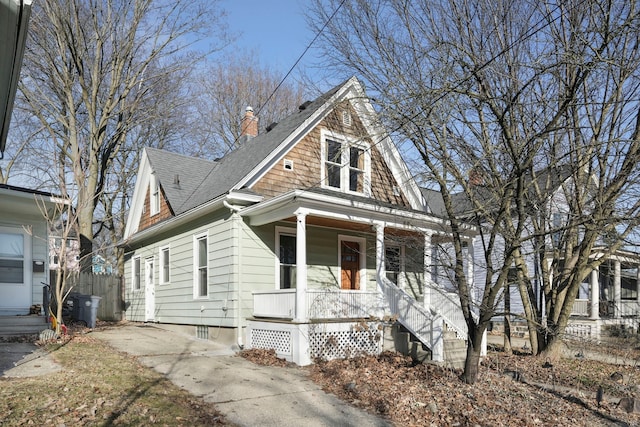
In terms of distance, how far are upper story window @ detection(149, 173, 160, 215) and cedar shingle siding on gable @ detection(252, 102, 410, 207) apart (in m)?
5.13

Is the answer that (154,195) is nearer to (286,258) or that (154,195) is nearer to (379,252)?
(286,258)

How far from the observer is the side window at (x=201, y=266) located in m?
12.6

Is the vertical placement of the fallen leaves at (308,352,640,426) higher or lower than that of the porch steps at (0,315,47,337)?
lower

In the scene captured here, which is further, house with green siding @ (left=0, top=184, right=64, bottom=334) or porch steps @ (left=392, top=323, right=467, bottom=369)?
house with green siding @ (left=0, top=184, right=64, bottom=334)

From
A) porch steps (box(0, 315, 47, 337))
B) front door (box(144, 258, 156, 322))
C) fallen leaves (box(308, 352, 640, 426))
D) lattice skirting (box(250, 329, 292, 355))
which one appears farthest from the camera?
front door (box(144, 258, 156, 322))

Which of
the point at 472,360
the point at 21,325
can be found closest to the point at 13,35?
the point at 472,360

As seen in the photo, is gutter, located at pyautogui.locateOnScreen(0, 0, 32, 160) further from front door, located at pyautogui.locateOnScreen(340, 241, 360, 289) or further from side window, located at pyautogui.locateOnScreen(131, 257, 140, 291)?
side window, located at pyautogui.locateOnScreen(131, 257, 140, 291)

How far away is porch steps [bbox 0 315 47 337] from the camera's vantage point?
1055cm

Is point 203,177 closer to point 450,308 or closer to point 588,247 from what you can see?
point 450,308

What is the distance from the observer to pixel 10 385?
6.42 meters

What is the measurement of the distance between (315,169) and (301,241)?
3.36m

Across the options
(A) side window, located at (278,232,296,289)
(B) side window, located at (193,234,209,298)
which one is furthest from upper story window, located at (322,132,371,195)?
(B) side window, located at (193,234,209,298)

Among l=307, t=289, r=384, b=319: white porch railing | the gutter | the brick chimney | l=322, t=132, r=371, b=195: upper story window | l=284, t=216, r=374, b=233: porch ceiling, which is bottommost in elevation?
l=307, t=289, r=384, b=319: white porch railing

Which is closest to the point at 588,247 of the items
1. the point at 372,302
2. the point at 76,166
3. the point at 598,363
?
the point at 598,363
